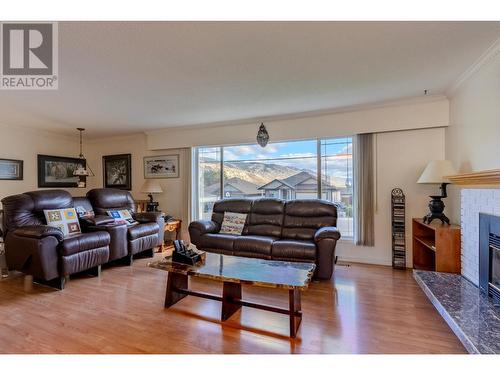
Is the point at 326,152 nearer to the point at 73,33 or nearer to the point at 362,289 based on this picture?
the point at 362,289

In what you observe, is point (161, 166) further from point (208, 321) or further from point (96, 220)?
point (208, 321)

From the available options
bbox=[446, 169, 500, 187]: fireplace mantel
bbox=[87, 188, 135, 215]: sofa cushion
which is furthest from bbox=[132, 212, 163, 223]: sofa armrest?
bbox=[446, 169, 500, 187]: fireplace mantel

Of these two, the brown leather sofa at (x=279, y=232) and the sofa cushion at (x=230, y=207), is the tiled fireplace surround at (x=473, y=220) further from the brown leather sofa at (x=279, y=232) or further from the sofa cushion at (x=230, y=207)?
the sofa cushion at (x=230, y=207)

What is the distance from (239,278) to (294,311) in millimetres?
504

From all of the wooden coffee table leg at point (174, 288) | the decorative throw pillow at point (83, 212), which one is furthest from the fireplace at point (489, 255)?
the decorative throw pillow at point (83, 212)

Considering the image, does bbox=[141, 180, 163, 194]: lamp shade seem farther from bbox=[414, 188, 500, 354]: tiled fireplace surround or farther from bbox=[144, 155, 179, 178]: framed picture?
bbox=[414, 188, 500, 354]: tiled fireplace surround

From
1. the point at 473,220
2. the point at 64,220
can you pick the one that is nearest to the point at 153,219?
the point at 64,220

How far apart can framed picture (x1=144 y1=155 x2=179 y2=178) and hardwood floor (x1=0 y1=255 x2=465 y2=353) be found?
2660mm

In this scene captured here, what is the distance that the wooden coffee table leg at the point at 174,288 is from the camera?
244cm

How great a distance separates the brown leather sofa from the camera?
3.04m

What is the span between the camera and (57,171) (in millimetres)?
5363
